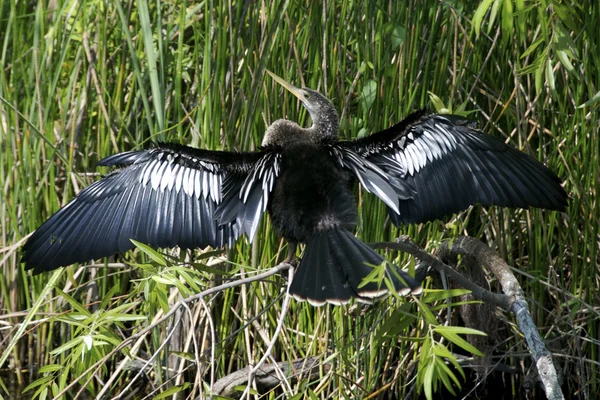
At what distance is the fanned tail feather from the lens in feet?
7.37

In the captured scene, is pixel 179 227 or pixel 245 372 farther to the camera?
pixel 245 372

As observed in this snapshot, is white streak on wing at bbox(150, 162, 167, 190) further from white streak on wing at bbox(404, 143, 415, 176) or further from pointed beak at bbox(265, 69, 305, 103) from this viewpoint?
white streak on wing at bbox(404, 143, 415, 176)

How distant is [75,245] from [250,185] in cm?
64

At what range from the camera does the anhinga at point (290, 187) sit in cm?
278

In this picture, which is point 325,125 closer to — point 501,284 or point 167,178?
point 167,178

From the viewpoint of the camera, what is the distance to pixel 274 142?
2947 mm

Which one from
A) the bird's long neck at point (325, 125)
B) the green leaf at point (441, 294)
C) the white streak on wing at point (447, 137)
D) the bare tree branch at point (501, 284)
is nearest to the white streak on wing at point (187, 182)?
the bird's long neck at point (325, 125)

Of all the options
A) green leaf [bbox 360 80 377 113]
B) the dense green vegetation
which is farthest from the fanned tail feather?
green leaf [bbox 360 80 377 113]

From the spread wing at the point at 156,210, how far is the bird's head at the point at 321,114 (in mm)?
343

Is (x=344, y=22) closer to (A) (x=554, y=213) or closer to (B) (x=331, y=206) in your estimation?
(B) (x=331, y=206)

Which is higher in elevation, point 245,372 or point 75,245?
point 75,245

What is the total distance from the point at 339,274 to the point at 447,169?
2.44 feet

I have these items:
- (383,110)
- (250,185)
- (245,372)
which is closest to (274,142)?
(250,185)

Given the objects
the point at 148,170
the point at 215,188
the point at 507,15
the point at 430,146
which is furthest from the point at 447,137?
the point at 148,170
